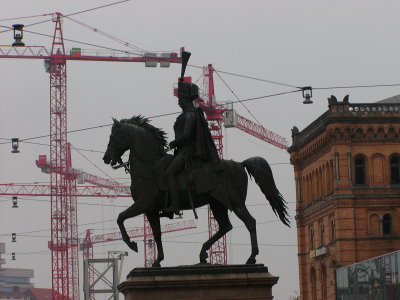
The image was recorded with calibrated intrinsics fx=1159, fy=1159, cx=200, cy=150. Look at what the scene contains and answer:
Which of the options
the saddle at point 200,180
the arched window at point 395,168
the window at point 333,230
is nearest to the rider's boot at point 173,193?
the saddle at point 200,180

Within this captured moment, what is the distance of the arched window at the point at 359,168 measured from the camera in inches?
3378

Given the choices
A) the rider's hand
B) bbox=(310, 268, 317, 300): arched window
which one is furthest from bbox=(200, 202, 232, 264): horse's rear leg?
bbox=(310, 268, 317, 300): arched window

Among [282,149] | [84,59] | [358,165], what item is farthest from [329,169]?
[282,149]

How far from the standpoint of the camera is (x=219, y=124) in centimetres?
12556

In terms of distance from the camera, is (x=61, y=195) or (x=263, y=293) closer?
(x=263, y=293)

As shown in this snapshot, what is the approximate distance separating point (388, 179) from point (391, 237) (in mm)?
4513

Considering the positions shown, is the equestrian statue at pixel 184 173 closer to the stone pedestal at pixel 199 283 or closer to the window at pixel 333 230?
the stone pedestal at pixel 199 283

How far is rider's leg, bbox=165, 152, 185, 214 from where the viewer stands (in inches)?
838

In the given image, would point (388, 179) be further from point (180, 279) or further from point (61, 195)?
point (180, 279)

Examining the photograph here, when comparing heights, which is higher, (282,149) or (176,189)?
(282,149)

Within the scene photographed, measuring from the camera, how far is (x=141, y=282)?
20516mm

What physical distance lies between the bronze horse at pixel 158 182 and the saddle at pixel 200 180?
0.04 m

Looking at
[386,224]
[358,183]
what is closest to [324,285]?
[386,224]

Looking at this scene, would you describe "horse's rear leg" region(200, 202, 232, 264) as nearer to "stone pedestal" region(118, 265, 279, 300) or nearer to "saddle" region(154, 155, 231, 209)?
"saddle" region(154, 155, 231, 209)
